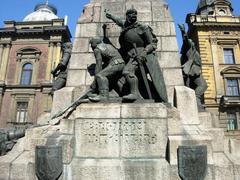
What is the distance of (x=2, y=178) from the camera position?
512 cm

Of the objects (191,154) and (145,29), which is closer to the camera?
(191,154)

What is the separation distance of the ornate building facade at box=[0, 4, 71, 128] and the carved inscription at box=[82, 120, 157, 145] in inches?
1164

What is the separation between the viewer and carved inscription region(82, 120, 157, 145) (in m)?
5.55

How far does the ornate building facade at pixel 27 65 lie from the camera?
35.2 metres

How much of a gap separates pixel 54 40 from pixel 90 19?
98.8 ft

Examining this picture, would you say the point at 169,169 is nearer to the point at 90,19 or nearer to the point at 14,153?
the point at 14,153

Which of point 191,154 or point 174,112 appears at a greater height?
point 174,112

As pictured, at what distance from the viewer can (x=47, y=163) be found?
4988 millimetres

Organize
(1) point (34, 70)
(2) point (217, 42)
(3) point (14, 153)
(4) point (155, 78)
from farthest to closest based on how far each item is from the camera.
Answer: (1) point (34, 70) → (2) point (217, 42) → (4) point (155, 78) → (3) point (14, 153)

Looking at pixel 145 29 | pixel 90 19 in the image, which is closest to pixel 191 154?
pixel 145 29

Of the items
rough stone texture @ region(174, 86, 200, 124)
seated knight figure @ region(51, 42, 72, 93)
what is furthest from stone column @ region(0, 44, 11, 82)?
rough stone texture @ region(174, 86, 200, 124)

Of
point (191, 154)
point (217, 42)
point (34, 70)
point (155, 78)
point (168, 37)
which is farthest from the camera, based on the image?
point (34, 70)

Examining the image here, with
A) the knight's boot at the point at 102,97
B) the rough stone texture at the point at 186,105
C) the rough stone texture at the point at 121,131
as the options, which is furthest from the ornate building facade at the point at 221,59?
the rough stone texture at the point at 121,131

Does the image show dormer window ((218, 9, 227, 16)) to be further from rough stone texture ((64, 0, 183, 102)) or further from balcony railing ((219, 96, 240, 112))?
rough stone texture ((64, 0, 183, 102))
